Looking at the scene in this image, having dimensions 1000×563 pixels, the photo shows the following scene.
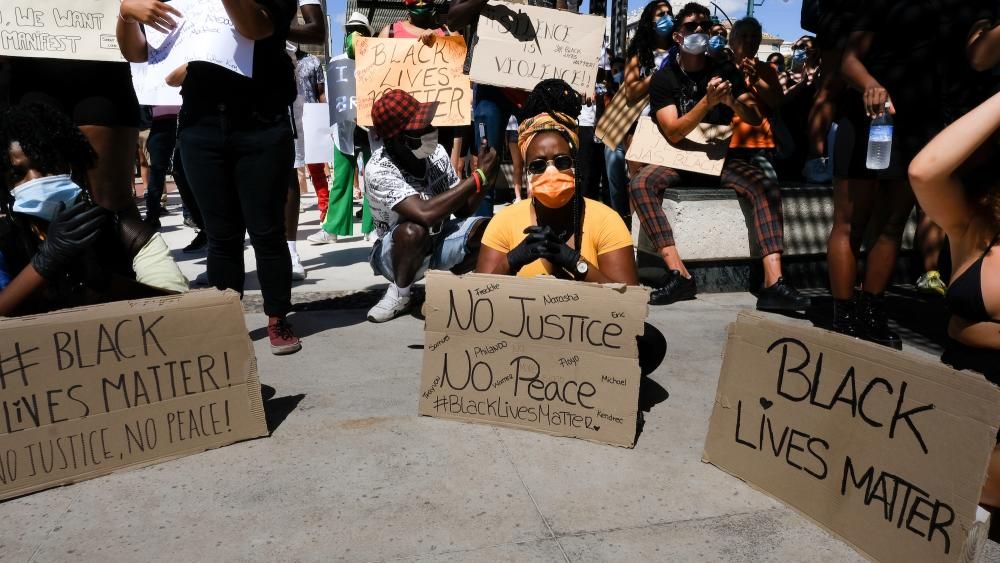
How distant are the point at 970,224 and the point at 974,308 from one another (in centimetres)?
25

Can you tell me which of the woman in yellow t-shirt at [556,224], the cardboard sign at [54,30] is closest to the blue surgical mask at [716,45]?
the woman in yellow t-shirt at [556,224]

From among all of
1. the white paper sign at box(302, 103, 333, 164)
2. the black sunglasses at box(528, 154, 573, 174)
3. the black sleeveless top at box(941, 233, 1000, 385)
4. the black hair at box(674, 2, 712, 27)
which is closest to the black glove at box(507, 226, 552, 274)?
the black sunglasses at box(528, 154, 573, 174)

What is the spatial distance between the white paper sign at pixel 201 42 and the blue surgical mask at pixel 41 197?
0.84 meters

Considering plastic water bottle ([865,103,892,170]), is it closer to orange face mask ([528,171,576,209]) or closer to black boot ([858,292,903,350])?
black boot ([858,292,903,350])

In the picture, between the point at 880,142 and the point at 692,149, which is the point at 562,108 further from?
the point at 692,149

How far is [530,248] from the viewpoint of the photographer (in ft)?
8.46

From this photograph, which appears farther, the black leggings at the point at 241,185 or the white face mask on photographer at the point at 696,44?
the white face mask on photographer at the point at 696,44

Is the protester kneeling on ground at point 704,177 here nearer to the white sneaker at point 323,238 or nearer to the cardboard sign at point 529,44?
the cardboard sign at point 529,44

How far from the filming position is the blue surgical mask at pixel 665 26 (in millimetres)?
5125

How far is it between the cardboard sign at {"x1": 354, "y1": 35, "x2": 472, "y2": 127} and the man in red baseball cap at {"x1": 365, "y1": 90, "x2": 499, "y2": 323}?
0.45 feet

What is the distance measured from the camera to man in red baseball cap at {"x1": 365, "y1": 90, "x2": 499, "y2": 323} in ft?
12.8

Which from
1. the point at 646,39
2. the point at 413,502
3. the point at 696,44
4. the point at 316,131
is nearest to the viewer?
the point at 413,502

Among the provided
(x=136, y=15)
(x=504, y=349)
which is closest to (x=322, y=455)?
(x=504, y=349)

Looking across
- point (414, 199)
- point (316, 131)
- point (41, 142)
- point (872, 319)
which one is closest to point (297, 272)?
point (316, 131)
